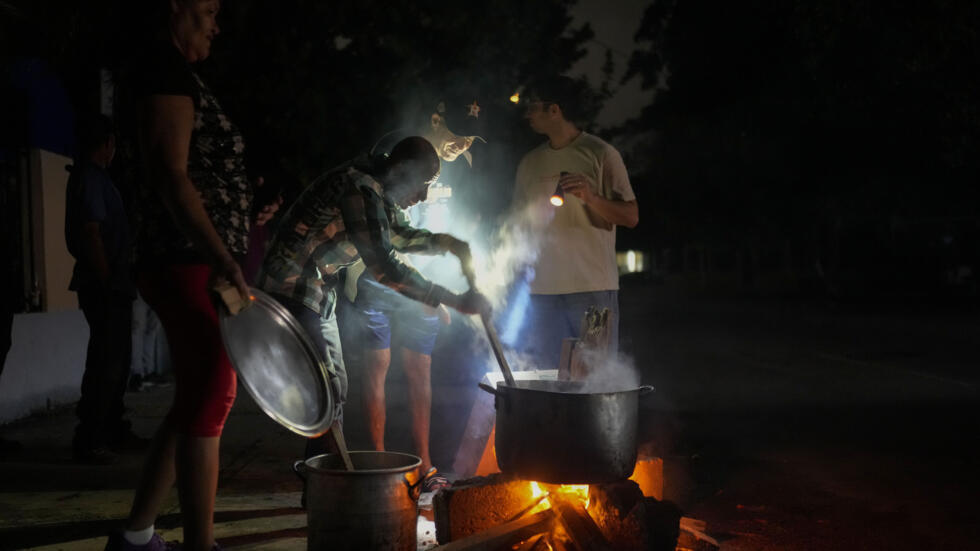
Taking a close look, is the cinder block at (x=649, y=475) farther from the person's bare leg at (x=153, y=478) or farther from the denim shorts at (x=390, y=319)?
the person's bare leg at (x=153, y=478)

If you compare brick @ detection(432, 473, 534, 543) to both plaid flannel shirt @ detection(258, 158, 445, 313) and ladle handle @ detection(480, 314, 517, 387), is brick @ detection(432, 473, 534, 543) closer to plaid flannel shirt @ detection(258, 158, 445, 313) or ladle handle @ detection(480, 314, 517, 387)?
ladle handle @ detection(480, 314, 517, 387)

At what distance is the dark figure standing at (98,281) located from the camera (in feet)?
17.1

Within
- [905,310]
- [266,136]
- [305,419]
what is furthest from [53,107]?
[905,310]

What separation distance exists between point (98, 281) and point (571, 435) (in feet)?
11.0

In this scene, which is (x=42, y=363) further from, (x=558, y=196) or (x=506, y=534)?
(x=506, y=534)

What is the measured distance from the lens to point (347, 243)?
3.72m

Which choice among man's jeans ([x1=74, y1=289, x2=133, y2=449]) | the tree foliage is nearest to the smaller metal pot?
man's jeans ([x1=74, y1=289, x2=133, y2=449])

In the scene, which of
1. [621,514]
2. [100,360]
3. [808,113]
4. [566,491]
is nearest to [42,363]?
[100,360]

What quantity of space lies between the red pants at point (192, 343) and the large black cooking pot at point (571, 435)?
126 cm

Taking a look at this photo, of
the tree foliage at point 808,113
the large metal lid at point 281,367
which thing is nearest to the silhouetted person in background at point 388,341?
the large metal lid at point 281,367

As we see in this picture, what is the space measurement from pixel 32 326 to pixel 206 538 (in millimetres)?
5798

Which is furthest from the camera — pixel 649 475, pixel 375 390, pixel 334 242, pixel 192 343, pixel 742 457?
pixel 742 457

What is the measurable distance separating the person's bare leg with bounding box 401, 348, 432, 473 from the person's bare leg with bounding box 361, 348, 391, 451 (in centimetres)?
19

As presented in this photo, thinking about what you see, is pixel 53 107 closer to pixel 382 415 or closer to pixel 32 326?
pixel 32 326
